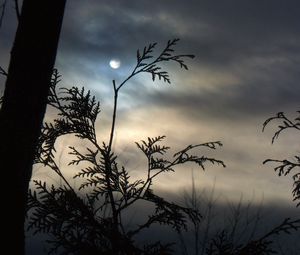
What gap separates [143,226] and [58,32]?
2040 mm

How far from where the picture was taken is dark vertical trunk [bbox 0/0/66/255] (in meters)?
4.00

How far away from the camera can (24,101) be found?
4.18 metres

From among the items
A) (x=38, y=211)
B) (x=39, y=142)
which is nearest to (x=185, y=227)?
(x=38, y=211)

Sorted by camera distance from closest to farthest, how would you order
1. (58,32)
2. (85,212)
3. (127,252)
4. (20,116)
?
(127,252) < (85,212) < (20,116) < (58,32)

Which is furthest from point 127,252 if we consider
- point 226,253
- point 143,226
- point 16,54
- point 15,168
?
point 16,54

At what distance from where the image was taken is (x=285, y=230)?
377 cm

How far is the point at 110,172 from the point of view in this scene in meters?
4.21

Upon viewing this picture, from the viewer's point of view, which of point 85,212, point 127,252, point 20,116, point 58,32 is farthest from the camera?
point 58,32

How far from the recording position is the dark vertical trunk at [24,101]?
13.1 ft

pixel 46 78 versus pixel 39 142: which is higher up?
pixel 46 78

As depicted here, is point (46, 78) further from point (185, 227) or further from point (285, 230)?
point (285, 230)

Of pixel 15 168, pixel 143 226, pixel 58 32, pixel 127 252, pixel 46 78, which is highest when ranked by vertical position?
pixel 58 32

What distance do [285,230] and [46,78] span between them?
8.29 ft

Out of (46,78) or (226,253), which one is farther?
(46,78)
